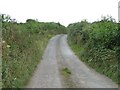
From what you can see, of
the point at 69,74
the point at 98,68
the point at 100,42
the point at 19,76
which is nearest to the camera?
the point at 19,76

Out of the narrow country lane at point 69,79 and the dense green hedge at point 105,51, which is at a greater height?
the dense green hedge at point 105,51

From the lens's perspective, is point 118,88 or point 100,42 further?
point 100,42

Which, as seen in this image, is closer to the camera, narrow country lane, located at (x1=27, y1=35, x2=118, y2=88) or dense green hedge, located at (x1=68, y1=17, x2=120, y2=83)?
narrow country lane, located at (x1=27, y1=35, x2=118, y2=88)

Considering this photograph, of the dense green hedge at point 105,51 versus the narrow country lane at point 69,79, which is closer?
the narrow country lane at point 69,79

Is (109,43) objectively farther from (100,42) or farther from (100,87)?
(100,87)

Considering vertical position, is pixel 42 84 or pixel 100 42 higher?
pixel 100 42

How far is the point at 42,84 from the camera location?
49.4 ft

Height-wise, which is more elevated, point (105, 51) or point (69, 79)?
point (105, 51)

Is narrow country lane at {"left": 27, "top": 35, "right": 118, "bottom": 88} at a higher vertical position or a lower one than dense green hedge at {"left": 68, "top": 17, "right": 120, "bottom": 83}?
lower

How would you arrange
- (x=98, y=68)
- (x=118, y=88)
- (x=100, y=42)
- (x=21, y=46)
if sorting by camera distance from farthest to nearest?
(x=100, y=42) < (x=21, y=46) < (x=98, y=68) < (x=118, y=88)

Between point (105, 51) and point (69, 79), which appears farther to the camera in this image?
point (105, 51)

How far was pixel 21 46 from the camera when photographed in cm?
2223

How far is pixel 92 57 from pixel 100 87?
889 centimetres

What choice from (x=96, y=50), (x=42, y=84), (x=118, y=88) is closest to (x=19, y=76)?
(x=42, y=84)
